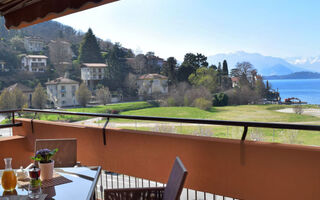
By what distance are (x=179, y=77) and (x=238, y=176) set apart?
25.1m

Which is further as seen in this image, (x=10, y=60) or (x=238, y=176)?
(x=10, y=60)

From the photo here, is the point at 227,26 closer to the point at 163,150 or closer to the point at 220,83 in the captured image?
the point at 220,83

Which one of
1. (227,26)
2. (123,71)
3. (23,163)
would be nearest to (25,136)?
(23,163)

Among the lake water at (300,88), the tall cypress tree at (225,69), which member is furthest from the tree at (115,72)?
the lake water at (300,88)

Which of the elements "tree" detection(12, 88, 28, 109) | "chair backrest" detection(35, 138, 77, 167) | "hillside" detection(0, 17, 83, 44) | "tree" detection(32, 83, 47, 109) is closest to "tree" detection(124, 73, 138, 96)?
"hillside" detection(0, 17, 83, 44)

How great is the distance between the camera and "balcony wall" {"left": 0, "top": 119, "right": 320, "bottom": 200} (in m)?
1.87

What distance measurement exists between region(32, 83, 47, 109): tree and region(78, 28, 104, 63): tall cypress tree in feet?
16.8

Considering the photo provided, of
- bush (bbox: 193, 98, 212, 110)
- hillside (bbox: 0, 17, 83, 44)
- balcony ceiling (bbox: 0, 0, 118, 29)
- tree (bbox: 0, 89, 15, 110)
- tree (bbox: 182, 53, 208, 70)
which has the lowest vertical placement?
bush (bbox: 193, 98, 212, 110)

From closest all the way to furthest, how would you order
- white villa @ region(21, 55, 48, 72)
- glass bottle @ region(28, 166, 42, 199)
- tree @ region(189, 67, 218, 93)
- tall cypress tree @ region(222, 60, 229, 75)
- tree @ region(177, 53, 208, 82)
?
glass bottle @ region(28, 166, 42, 199), tall cypress tree @ region(222, 60, 229, 75), tree @ region(189, 67, 218, 93), tree @ region(177, 53, 208, 82), white villa @ region(21, 55, 48, 72)

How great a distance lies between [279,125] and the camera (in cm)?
195

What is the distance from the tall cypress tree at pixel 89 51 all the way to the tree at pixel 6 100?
7.68 metres

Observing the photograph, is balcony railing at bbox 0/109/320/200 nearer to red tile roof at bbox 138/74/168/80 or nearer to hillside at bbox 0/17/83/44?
red tile roof at bbox 138/74/168/80

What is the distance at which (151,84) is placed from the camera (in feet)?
90.6

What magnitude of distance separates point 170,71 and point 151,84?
234 cm
